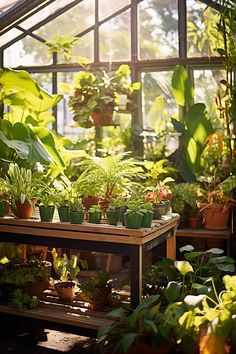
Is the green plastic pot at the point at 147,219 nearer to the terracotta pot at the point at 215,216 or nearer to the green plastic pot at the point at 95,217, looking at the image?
the green plastic pot at the point at 95,217

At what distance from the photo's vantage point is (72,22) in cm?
594

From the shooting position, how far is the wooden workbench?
3.22 metres

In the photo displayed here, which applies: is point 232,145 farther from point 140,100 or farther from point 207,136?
point 140,100

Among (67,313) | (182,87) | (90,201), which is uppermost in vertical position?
(182,87)

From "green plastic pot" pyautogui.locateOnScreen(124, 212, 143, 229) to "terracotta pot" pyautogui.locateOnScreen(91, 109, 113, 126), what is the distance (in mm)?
2356

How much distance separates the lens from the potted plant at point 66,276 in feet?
12.5

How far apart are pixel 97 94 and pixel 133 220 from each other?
93.2 inches

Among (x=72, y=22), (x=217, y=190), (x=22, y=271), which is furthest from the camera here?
(x=72, y=22)

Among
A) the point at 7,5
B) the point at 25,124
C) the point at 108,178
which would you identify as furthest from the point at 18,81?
the point at 108,178

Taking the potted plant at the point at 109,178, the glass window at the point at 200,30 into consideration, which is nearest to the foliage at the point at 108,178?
the potted plant at the point at 109,178

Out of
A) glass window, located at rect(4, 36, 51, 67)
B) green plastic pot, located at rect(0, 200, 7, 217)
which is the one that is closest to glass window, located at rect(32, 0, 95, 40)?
glass window, located at rect(4, 36, 51, 67)

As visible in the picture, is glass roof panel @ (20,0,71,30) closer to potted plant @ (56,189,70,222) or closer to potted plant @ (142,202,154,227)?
potted plant @ (56,189,70,222)

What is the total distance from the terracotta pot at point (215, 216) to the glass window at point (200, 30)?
1.64 metres

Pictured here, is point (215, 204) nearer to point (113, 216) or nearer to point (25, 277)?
point (113, 216)
